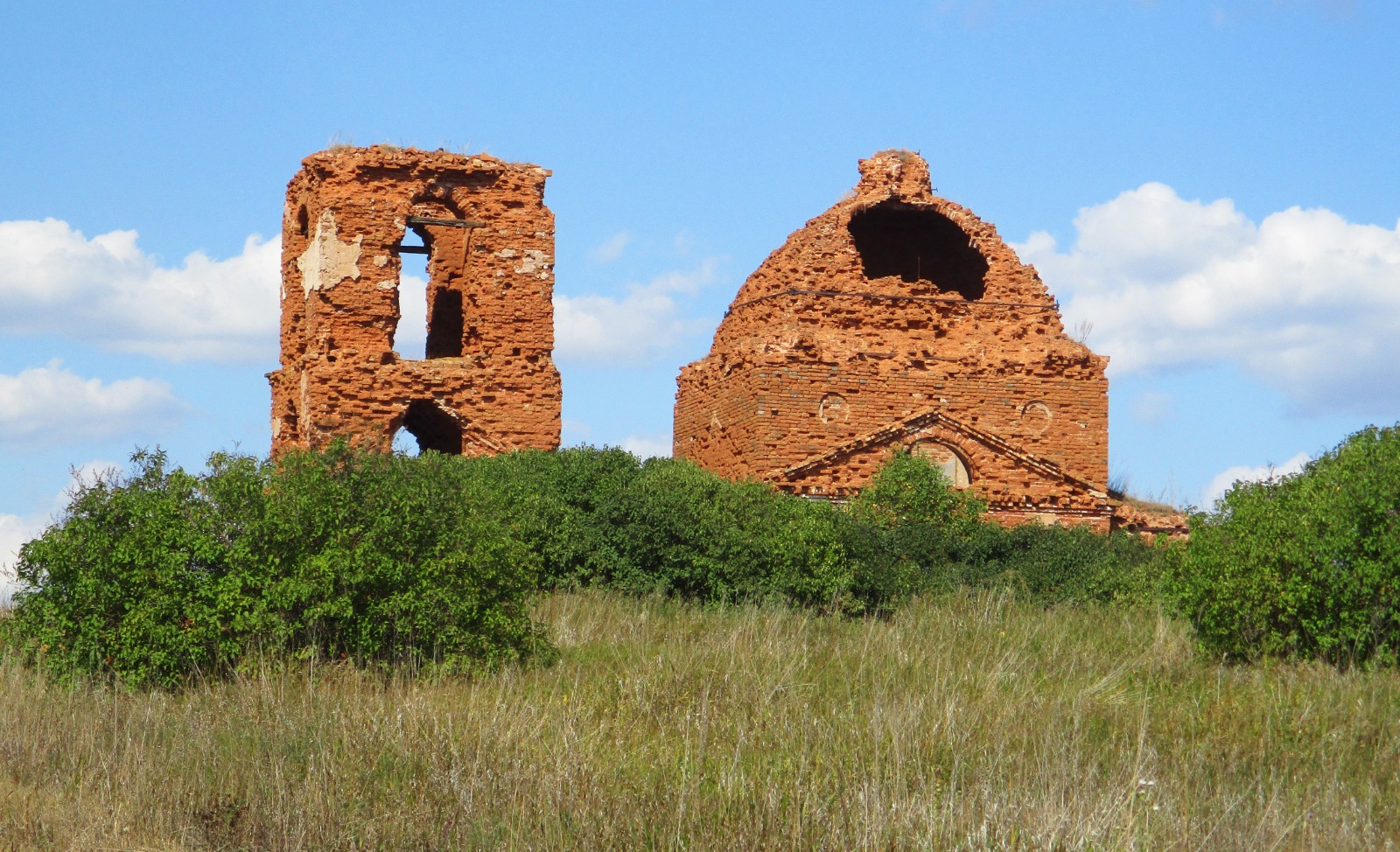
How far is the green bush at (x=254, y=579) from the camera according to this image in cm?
1128

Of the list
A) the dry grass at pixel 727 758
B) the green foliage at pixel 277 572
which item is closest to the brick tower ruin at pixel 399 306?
the green foliage at pixel 277 572

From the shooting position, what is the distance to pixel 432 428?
2566 cm

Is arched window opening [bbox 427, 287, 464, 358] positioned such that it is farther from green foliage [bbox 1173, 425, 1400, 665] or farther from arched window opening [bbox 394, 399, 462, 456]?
green foliage [bbox 1173, 425, 1400, 665]

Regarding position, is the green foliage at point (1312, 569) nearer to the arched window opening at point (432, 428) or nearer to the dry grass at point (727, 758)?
the dry grass at point (727, 758)

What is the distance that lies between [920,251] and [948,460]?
595 cm

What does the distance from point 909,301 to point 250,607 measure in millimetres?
15303

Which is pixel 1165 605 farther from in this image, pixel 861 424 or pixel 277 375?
pixel 277 375

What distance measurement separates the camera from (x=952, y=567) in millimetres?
18828

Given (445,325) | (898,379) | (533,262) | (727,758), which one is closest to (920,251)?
(898,379)

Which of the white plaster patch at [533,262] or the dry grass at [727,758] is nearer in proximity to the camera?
the dry grass at [727,758]

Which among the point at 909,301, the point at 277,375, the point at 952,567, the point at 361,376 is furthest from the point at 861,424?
the point at 277,375

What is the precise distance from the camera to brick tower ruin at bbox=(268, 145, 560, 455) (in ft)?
76.2

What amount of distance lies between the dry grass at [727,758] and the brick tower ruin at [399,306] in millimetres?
11686

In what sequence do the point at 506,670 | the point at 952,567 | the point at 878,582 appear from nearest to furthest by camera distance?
1. the point at 506,670
2. the point at 878,582
3. the point at 952,567
